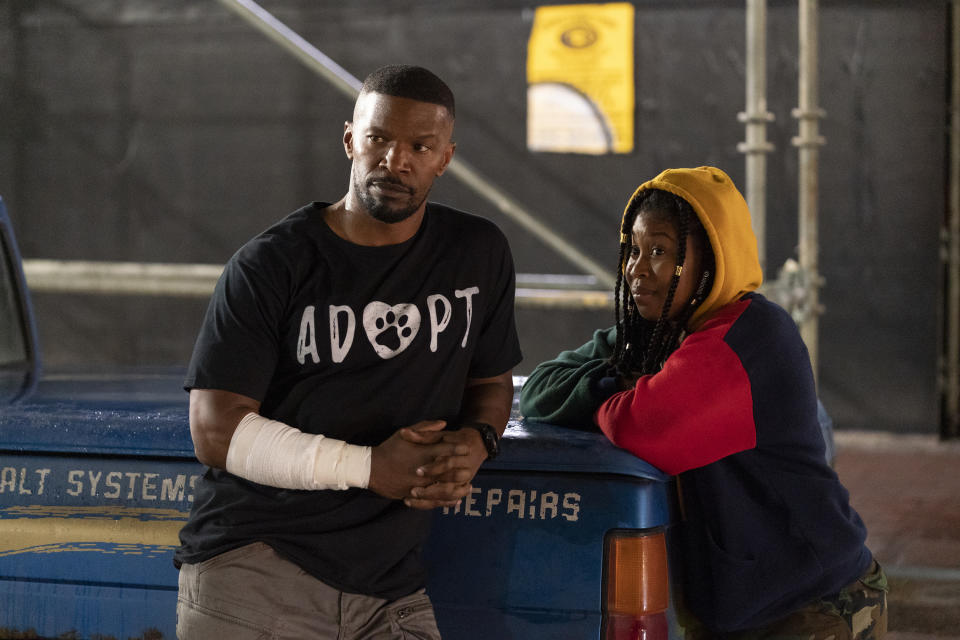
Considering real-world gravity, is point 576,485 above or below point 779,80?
below

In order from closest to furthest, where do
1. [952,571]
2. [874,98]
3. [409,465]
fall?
[409,465] < [952,571] < [874,98]

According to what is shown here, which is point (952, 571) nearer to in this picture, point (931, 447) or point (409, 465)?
point (931, 447)

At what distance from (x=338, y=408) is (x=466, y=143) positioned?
6897mm

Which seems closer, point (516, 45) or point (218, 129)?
point (516, 45)

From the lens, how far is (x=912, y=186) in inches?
326

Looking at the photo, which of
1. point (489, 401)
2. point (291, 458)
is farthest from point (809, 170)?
point (291, 458)

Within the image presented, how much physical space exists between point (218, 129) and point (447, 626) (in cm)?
747

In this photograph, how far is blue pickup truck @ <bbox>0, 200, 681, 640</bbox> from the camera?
2375 millimetres

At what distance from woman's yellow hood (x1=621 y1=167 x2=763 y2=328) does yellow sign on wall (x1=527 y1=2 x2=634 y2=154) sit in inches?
239

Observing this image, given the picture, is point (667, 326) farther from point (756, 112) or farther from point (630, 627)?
point (756, 112)

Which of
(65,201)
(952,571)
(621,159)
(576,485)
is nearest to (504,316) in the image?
(576,485)

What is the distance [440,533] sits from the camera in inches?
97.6

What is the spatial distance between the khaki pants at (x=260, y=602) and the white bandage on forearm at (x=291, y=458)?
175 millimetres

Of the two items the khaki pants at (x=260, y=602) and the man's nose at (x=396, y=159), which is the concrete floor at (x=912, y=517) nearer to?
the khaki pants at (x=260, y=602)
